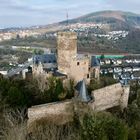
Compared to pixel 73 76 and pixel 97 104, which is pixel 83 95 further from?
pixel 73 76

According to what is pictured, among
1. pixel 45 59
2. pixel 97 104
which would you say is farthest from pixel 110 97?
pixel 45 59

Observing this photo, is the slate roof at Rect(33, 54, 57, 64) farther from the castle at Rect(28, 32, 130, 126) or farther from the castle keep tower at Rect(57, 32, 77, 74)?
the castle keep tower at Rect(57, 32, 77, 74)

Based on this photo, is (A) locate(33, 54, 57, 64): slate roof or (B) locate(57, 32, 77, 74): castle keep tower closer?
(B) locate(57, 32, 77, 74): castle keep tower

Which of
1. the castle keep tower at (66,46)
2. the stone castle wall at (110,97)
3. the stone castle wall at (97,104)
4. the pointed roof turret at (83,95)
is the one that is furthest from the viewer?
the castle keep tower at (66,46)

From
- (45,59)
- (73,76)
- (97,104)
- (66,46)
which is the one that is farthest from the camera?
(45,59)

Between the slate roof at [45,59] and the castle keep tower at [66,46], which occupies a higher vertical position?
the castle keep tower at [66,46]

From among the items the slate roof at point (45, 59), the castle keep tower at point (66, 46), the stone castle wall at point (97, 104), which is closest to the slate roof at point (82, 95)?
the stone castle wall at point (97, 104)

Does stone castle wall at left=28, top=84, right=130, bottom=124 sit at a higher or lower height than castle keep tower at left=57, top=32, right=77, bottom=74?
lower

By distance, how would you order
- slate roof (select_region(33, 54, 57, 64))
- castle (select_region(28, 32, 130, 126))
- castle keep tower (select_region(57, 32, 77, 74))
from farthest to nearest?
1. slate roof (select_region(33, 54, 57, 64))
2. castle keep tower (select_region(57, 32, 77, 74))
3. castle (select_region(28, 32, 130, 126))

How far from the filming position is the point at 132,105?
22.2 m

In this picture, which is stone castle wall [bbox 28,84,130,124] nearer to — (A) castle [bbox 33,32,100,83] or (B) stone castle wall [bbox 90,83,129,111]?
(B) stone castle wall [bbox 90,83,129,111]

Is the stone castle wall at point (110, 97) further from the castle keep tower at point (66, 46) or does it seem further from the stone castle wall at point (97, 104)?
the castle keep tower at point (66, 46)

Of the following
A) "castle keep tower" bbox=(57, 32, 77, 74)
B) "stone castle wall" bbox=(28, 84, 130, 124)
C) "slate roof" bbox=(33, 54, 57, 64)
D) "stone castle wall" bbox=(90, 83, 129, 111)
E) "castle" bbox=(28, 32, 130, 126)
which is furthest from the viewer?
"slate roof" bbox=(33, 54, 57, 64)

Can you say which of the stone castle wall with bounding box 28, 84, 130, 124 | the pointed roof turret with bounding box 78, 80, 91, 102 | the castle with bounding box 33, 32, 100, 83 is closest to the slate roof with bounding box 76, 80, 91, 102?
the pointed roof turret with bounding box 78, 80, 91, 102
